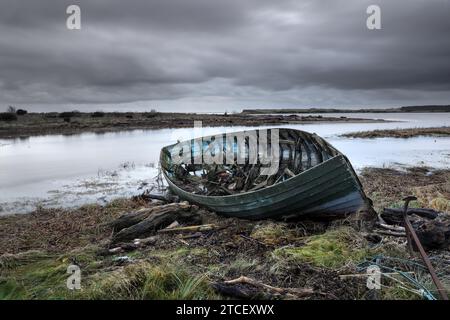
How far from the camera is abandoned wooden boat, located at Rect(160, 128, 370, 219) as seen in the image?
7578 millimetres

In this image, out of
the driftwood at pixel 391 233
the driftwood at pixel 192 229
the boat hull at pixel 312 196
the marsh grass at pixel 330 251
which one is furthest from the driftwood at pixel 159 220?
the driftwood at pixel 391 233

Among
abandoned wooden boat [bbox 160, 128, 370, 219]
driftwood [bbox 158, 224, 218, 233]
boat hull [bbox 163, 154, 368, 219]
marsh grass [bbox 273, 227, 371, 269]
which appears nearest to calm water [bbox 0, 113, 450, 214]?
abandoned wooden boat [bbox 160, 128, 370, 219]

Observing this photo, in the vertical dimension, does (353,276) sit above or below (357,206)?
below

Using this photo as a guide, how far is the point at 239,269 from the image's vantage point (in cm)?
631

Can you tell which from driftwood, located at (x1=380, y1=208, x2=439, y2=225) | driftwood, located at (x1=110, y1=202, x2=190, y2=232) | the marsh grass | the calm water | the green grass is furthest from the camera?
the calm water

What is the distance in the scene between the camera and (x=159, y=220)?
9.16 metres

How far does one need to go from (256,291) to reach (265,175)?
5.17 metres

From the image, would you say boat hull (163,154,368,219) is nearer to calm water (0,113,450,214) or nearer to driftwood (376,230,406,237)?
driftwood (376,230,406,237)

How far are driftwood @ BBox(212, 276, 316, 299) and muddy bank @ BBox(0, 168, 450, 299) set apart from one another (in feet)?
0.13

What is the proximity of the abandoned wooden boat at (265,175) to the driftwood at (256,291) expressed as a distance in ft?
8.93
